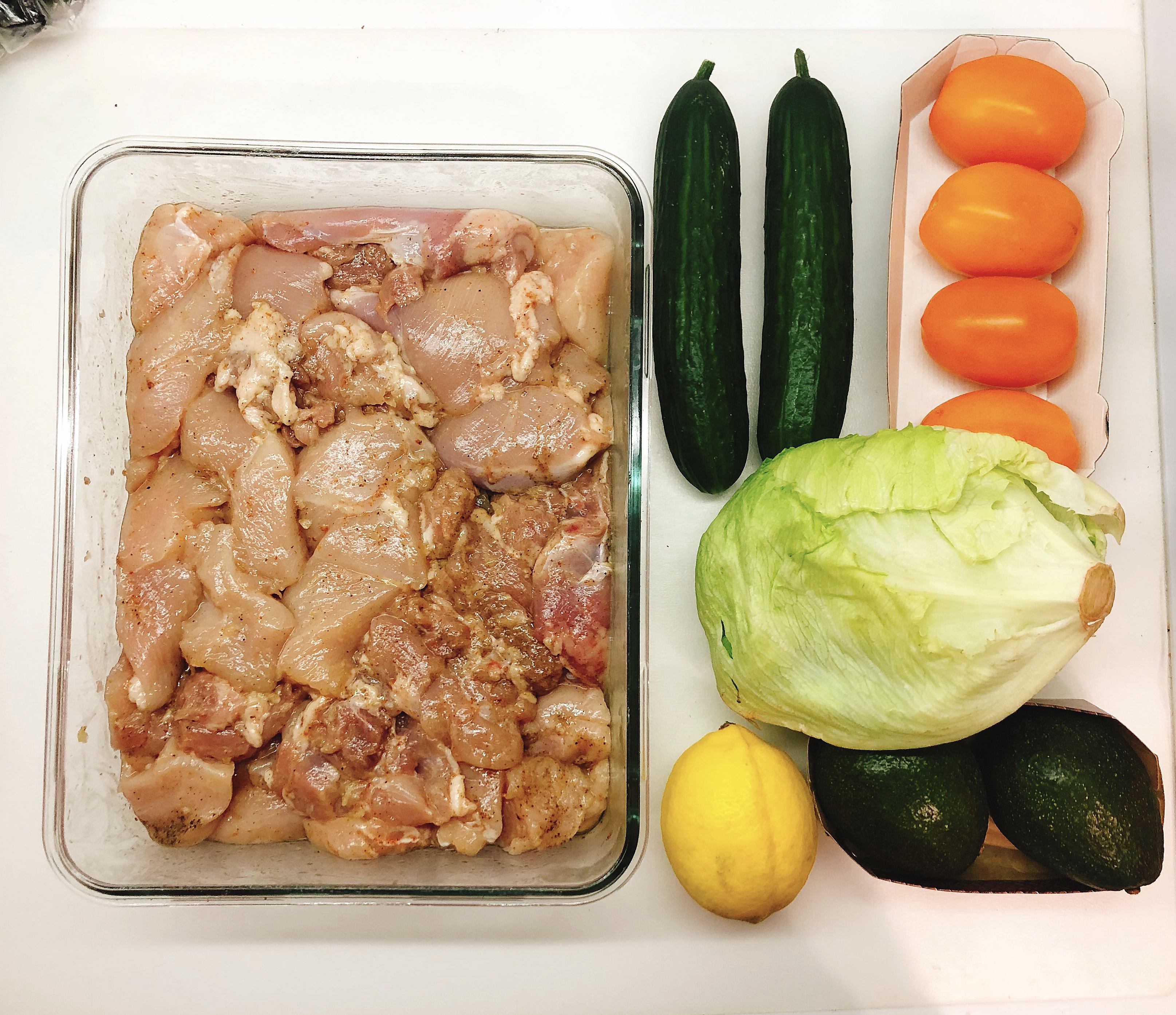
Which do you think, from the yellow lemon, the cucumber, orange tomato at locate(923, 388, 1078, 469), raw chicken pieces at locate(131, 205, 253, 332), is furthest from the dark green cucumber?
raw chicken pieces at locate(131, 205, 253, 332)

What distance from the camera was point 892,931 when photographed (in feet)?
4.54

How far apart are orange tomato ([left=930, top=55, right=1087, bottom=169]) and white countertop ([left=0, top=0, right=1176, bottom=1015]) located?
16cm

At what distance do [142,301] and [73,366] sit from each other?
0.14m

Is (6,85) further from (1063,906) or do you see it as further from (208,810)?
(1063,906)

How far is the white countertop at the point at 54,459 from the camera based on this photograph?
4.44 feet

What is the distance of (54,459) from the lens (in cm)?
145

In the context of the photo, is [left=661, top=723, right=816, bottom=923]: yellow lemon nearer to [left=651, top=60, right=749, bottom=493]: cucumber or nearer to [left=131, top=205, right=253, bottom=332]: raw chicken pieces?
[left=651, top=60, right=749, bottom=493]: cucumber

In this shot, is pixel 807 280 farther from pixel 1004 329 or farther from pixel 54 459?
pixel 54 459

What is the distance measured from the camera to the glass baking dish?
1.22m

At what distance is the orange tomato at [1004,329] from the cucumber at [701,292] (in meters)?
0.31

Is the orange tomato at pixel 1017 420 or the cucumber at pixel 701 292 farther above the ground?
the cucumber at pixel 701 292

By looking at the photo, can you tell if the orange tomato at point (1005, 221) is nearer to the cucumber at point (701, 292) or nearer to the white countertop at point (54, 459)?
the white countertop at point (54, 459)

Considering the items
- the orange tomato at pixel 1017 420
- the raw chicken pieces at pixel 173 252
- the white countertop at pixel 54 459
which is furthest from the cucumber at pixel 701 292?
the raw chicken pieces at pixel 173 252

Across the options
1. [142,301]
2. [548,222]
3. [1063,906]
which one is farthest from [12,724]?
[1063,906]
